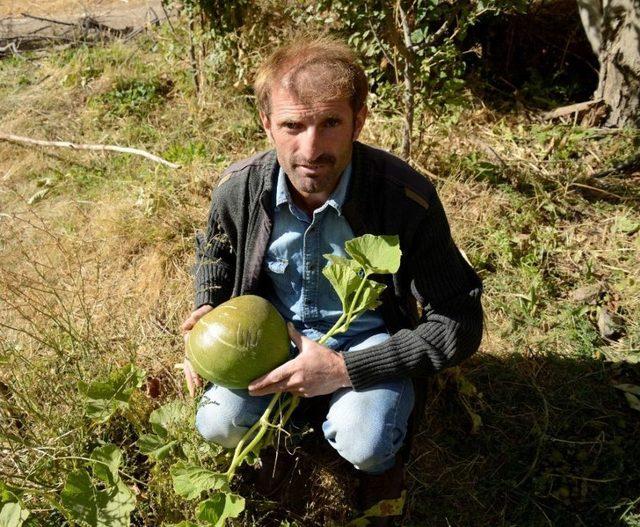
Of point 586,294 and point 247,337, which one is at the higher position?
point 247,337

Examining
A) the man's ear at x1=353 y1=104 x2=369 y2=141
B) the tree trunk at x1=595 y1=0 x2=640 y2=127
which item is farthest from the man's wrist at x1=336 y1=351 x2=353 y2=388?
the tree trunk at x1=595 y1=0 x2=640 y2=127

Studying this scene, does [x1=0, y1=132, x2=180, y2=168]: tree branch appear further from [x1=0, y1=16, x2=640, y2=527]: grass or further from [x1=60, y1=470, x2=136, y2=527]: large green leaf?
[x1=60, y1=470, x2=136, y2=527]: large green leaf

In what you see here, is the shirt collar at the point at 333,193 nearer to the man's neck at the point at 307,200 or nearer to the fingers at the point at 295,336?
the man's neck at the point at 307,200

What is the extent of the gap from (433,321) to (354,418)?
431 millimetres

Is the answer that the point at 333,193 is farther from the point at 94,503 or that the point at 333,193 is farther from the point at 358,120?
the point at 94,503

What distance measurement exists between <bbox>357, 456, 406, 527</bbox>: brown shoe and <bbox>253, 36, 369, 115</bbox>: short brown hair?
1.32 metres

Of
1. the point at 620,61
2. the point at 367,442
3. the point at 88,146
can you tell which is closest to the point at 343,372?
the point at 367,442

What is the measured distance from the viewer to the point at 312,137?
1880mm

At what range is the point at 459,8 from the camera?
11.4 ft

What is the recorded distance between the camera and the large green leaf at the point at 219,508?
166 cm

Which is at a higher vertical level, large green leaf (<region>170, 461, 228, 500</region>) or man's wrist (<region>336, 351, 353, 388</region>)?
man's wrist (<region>336, 351, 353, 388</region>)

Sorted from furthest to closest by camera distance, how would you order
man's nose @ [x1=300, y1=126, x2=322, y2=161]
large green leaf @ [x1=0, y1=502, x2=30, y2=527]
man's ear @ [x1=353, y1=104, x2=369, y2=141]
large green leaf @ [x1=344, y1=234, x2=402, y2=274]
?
man's ear @ [x1=353, y1=104, x2=369, y2=141], man's nose @ [x1=300, y1=126, x2=322, y2=161], large green leaf @ [x1=344, y1=234, x2=402, y2=274], large green leaf @ [x1=0, y1=502, x2=30, y2=527]

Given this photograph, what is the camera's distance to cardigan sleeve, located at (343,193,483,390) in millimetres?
1966

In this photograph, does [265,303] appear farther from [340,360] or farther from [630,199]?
[630,199]
